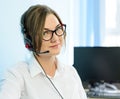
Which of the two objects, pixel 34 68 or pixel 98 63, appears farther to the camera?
pixel 98 63

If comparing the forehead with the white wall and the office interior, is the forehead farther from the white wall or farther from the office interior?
the office interior

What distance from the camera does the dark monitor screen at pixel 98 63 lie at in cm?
229

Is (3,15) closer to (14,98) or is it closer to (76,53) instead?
(14,98)

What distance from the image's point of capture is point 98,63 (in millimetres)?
2295

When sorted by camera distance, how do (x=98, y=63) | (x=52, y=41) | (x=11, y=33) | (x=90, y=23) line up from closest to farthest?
(x=52, y=41)
(x=11, y=33)
(x=98, y=63)
(x=90, y=23)

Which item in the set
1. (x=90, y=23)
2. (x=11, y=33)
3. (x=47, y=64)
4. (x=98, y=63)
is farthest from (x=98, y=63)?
(x=47, y=64)

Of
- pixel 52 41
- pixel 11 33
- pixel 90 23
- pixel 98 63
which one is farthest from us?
pixel 90 23

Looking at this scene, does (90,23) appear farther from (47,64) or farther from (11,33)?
(47,64)

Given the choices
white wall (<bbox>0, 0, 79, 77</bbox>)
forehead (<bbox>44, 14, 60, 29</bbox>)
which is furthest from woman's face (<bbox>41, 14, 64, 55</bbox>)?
white wall (<bbox>0, 0, 79, 77</bbox>)

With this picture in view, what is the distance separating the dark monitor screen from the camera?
2285 mm

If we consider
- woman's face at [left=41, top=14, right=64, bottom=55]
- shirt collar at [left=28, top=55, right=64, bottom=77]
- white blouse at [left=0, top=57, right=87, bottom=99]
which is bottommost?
white blouse at [left=0, top=57, right=87, bottom=99]

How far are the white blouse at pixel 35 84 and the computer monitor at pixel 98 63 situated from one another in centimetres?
98

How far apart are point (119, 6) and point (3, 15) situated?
1.38 metres

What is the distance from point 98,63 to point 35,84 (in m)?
1.20
